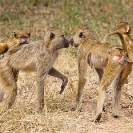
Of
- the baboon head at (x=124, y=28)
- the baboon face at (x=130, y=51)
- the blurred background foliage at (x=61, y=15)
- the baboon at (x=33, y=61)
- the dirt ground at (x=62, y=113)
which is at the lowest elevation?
the dirt ground at (x=62, y=113)

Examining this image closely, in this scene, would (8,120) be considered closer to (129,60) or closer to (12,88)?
(12,88)

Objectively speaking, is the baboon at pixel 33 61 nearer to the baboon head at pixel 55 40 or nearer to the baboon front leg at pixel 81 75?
the baboon head at pixel 55 40

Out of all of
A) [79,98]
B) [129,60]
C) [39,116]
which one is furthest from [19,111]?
[129,60]

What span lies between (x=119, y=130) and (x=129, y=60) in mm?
955

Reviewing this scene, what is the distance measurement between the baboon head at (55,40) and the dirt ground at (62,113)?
67 centimetres

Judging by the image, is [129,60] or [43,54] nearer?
[129,60]

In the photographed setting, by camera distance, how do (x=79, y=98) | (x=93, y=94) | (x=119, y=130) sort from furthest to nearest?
1. (x=93, y=94)
2. (x=79, y=98)
3. (x=119, y=130)

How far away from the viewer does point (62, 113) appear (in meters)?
7.12

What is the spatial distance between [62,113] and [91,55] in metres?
0.96

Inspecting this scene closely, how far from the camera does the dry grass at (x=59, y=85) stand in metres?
6.66

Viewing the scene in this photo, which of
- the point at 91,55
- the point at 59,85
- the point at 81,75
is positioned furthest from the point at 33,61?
the point at 59,85

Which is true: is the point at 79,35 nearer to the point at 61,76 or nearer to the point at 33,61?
the point at 61,76

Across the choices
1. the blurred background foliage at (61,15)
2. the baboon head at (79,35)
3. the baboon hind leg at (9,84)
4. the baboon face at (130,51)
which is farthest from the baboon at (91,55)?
the blurred background foliage at (61,15)

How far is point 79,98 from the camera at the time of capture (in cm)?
765
